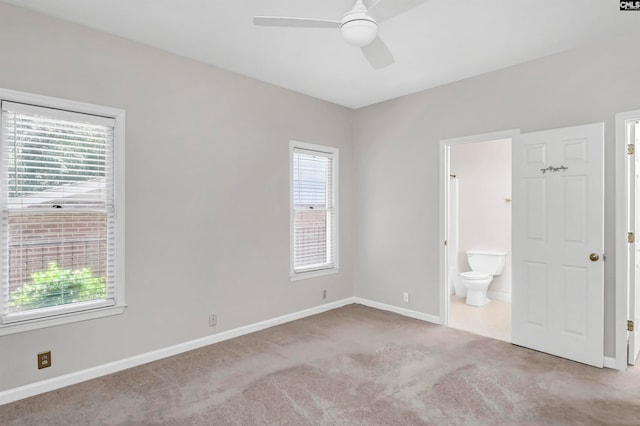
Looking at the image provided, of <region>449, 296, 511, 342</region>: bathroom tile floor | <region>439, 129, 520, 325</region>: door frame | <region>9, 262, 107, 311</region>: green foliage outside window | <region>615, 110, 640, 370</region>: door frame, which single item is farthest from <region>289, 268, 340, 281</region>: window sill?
<region>615, 110, 640, 370</region>: door frame

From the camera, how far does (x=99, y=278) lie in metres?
3.01

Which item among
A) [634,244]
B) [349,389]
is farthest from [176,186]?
[634,244]

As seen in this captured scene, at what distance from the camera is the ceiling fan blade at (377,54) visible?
2.99 meters

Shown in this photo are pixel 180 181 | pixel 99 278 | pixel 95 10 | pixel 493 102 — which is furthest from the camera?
pixel 493 102

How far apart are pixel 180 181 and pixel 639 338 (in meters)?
4.49

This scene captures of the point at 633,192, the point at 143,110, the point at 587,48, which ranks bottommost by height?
the point at 633,192

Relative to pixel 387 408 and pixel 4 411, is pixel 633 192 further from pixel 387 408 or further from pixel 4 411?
pixel 4 411

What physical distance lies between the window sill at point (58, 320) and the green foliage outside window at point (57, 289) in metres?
0.11

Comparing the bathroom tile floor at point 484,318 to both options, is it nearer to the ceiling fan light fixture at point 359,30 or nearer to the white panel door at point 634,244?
the white panel door at point 634,244

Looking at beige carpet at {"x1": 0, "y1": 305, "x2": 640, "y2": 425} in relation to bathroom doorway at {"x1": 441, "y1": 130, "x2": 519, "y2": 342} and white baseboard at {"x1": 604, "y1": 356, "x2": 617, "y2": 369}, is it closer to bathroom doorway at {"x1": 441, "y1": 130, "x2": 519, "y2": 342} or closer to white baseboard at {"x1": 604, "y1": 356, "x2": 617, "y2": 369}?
white baseboard at {"x1": 604, "y1": 356, "x2": 617, "y2": 369}

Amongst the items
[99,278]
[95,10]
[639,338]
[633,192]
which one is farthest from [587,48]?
[99,278]

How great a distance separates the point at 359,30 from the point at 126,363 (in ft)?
10.4

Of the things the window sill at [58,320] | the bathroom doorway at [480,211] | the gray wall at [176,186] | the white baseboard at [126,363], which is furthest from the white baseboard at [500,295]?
the window sill at [58,320]

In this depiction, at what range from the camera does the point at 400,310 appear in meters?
4.67
